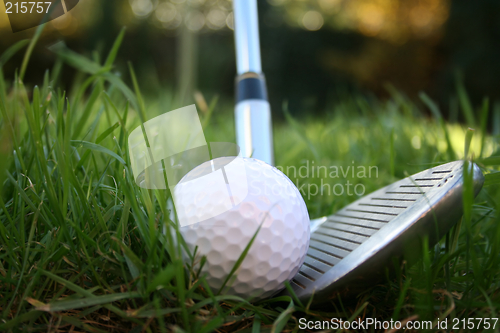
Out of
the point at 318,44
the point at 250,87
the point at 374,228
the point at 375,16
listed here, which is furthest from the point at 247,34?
the point at 375,16

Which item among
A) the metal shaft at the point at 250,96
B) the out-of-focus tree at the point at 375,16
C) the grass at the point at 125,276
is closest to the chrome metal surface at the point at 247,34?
the metal shaft at the point at 250,96

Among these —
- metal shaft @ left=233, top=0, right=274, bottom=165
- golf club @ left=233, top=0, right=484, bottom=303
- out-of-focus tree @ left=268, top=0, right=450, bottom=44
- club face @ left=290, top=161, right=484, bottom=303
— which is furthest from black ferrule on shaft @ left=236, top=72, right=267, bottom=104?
out-of-focus tree @ left=268, top=0, right=450, bottom=44

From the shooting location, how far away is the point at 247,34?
4.82ft

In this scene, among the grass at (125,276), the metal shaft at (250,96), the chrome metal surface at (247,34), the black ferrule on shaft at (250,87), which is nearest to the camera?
the grass at (125,276)

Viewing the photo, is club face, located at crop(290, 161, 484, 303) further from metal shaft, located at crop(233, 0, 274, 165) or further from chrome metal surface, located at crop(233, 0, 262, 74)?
chrome metal surface, located at crop(233, 0, 262, 74)

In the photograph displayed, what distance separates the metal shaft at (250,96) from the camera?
1.25 metres

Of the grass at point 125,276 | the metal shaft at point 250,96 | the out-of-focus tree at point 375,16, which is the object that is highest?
the out-of-focus tree at point 375,16

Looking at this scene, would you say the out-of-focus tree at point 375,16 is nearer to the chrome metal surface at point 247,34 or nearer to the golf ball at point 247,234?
the chrome metal surface at point 247,34

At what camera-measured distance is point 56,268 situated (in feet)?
2.46

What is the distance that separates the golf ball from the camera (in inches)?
29.9

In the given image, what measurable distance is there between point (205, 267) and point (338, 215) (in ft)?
1.87

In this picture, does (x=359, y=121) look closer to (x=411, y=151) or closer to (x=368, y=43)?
(x=411, y=151)

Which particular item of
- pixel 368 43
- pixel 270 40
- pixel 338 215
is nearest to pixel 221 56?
pixel 270 40

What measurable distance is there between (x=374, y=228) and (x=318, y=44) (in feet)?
29.6
